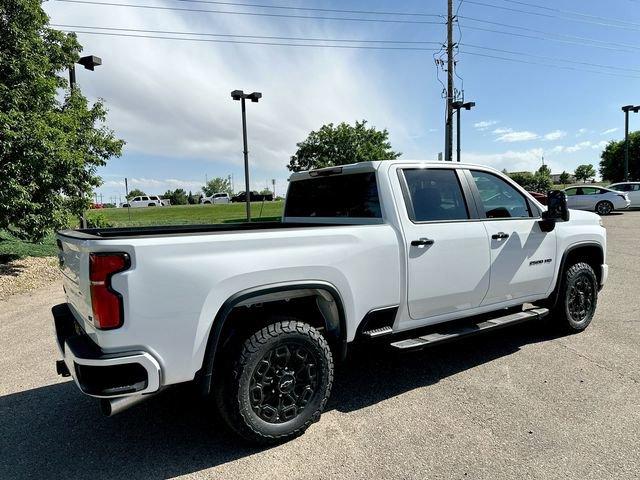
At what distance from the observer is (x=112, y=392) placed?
2.37 metres

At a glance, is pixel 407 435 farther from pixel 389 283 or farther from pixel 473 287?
pixel 473 287

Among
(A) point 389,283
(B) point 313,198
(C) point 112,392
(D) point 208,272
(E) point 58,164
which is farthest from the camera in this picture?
(E) point 58,164

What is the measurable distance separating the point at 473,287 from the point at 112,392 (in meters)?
2.96

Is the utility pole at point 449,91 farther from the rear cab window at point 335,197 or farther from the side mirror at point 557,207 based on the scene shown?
the rear cab window at point 335,197

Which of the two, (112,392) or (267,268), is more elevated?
(267,268)

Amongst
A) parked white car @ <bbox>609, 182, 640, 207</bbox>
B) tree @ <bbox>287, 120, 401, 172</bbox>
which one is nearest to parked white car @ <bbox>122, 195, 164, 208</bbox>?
tree @ <bbox>287, 120, 401, 172</bbox>

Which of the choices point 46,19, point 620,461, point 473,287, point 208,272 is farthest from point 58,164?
point 620,461

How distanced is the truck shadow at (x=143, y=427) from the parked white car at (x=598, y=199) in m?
21.0

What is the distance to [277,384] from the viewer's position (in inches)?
115

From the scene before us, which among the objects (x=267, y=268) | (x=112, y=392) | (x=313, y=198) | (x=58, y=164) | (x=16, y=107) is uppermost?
(x=16, y=107)

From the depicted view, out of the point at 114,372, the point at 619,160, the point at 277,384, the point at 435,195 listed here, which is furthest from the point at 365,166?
the point at 619,160

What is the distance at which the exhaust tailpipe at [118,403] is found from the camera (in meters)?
2.42

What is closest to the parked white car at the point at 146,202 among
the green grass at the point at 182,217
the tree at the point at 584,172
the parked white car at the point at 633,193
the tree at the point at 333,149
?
the green grass at the point at 182,217

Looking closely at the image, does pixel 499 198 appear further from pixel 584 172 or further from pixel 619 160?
pixel 584 172
